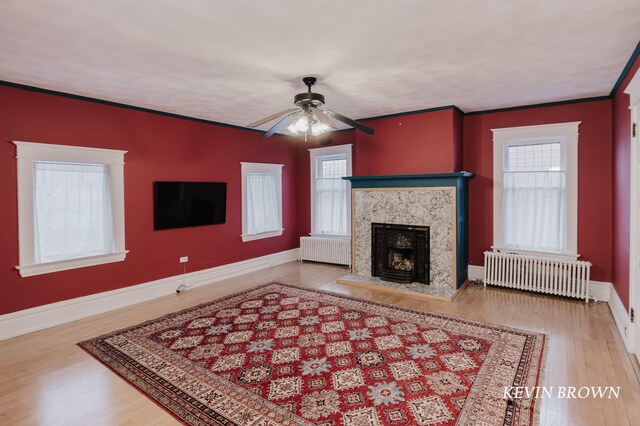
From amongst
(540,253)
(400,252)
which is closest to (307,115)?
(400,252)

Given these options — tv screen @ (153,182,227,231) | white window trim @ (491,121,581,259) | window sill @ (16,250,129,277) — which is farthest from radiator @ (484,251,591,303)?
window sill @ (16,250,129,277)

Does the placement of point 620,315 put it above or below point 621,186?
below

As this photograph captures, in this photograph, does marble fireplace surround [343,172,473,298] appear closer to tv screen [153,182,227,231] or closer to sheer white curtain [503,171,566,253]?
sheer white curtain [503,171,566,253]

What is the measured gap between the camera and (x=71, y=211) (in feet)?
13.9

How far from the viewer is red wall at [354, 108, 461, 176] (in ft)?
17.2

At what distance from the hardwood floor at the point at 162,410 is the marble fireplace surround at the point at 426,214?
16.3 inches

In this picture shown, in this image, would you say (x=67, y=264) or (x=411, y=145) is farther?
(x=411, y=145)

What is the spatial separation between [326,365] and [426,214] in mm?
3147

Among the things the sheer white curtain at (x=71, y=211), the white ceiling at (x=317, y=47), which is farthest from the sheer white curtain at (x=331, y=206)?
the sheer white curtain at (x=71, y=211)

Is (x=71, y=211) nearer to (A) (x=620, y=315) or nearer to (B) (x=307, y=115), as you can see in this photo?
(B) (x=307, y=115)

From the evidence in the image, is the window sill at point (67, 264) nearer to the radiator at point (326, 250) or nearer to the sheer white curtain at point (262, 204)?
the sheer white curtain at point (262, 204)

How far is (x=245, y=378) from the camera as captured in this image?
289 centimetres

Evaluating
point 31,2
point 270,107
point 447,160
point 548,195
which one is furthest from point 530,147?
point 31,2

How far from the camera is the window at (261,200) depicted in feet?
21.5
